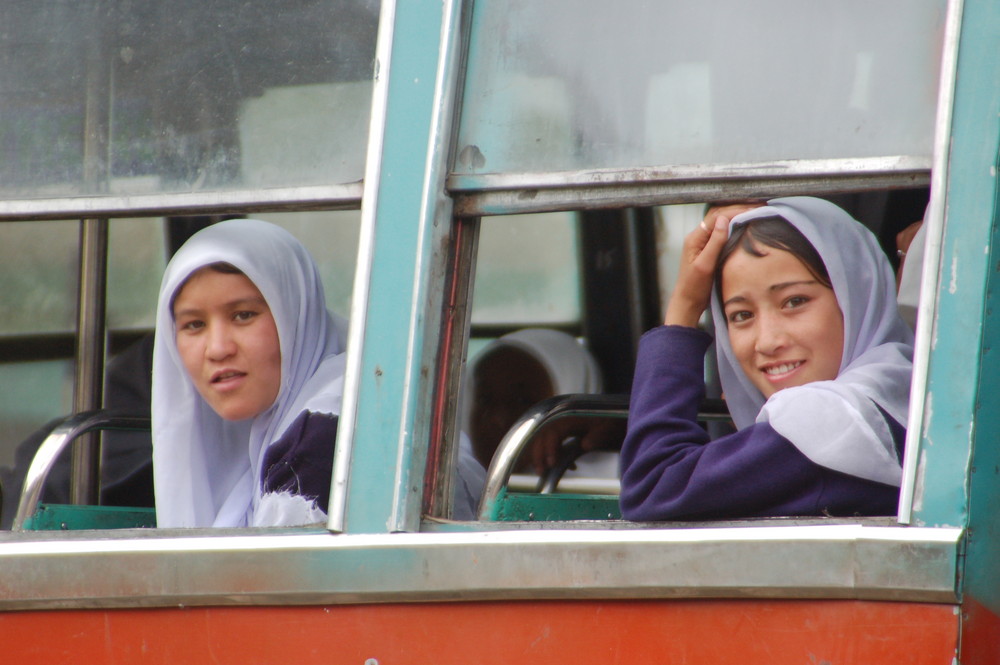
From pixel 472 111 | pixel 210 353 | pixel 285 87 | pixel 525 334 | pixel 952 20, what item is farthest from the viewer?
pixel 525 334

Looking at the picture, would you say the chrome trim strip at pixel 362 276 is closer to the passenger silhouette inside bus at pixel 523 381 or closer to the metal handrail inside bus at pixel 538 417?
the metal handrail inside bus at pixel 538 417

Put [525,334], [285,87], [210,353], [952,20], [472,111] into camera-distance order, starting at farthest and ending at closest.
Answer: [525,334] → [210,353] → [285,87] → [472,111] → [952,20]

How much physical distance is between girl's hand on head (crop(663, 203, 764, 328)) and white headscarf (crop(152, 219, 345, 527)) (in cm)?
74

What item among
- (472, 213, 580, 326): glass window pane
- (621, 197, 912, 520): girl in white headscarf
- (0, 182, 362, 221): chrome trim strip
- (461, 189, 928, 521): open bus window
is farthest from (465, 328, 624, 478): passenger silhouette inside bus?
(0, 182, 362, 221): chrome trim strip

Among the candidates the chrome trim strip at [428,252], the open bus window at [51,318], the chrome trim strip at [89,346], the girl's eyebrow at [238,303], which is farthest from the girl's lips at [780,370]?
the open bus window at [51,318]

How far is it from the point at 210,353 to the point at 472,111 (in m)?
0.97

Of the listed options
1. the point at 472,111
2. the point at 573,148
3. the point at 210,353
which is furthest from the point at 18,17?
the point at 573,148

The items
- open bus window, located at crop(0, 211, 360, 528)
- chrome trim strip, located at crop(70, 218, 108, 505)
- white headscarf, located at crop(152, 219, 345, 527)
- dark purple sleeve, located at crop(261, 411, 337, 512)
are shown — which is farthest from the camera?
open bus window, located at crop(0, 211, 360, 528)

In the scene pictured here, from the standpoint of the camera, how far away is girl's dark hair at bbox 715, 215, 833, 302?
2.07m

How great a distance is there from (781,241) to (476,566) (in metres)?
0.75

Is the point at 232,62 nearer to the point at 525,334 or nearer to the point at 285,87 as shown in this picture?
the point at 285,87

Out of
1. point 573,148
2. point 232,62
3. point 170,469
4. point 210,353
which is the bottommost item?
point 170,469

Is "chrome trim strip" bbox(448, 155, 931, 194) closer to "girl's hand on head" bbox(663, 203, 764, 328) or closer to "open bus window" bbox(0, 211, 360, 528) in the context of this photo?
"girl's hand on head" bbox(663, 203, 764, 328)

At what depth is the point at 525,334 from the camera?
4.36 metres
